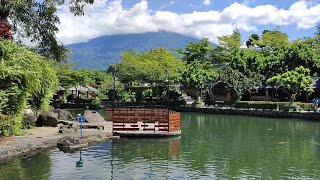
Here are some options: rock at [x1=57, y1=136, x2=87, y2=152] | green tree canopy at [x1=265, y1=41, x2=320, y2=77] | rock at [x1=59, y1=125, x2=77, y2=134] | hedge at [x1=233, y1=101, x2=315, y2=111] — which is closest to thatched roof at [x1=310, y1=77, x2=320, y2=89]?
green tree canopy at [x1=265, y1=41, x2=320, y2=77]

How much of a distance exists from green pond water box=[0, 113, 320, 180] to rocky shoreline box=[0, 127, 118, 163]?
68 centimetres

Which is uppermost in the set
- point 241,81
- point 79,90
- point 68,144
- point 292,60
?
point 292,60

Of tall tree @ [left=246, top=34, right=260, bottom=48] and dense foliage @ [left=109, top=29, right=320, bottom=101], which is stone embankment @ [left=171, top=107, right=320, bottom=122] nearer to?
dense foliage @ [left=109, top=29, right=320, bottom=101]

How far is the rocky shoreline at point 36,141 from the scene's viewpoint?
67.8 ft

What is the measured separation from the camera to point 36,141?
927 inches

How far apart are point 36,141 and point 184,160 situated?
8544 millimetres

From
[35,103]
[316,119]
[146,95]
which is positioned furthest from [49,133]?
[146,95]

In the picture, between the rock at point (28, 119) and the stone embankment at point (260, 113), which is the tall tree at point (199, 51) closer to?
the stone embankment at point (260, 113)

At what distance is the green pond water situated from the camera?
1792 centimetres

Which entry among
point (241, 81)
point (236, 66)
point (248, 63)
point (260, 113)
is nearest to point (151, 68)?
point (236, 66)

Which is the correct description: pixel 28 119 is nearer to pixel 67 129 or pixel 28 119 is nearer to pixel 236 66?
pixel 67 129

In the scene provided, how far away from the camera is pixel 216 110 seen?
182 ft

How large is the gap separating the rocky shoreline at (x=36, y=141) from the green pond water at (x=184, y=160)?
0.68 meters

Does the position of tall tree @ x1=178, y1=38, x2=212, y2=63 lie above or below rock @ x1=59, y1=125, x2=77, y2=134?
above
